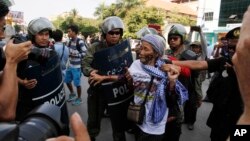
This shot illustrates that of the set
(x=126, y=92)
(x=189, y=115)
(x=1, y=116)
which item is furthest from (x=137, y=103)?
(x=189, y=115)

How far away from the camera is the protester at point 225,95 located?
2.77 m

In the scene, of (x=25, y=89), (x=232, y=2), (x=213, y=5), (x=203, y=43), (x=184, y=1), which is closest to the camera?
(x=25, y=89)

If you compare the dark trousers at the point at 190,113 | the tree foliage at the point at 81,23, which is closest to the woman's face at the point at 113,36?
the dark trousers at the point at 190,113

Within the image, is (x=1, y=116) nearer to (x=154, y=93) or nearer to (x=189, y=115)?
(x=154, y=93)

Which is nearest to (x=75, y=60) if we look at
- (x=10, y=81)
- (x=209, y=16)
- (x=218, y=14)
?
(x=10, y=81)

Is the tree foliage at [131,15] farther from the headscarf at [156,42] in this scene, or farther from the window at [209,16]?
the headscarf at [156,42]

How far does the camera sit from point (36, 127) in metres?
0.86

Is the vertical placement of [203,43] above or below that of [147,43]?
below

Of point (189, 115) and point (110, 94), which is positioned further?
point (189, 115)

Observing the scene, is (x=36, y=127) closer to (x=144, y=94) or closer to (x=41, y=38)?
(x=144, y=94)

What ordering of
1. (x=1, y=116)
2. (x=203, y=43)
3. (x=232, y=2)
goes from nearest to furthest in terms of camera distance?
1. (x=1, y=116)
2. (x=203, y=43)
3. (x=232, y=2)

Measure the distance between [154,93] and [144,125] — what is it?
29 cm

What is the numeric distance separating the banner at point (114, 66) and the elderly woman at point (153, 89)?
368mm

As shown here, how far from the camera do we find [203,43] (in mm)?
5547
